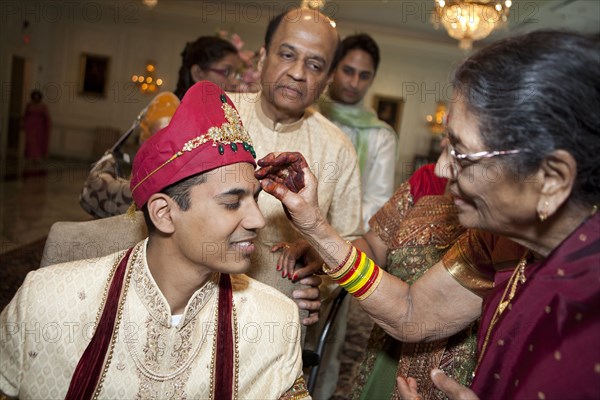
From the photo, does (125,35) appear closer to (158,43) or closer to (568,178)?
(158,43)

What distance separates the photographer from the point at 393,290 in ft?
6.61

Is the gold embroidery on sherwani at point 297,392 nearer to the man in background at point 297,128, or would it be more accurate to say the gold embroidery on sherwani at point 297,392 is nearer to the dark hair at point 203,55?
the man in background at point 297,128

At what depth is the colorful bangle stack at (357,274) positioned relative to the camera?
1960 mm

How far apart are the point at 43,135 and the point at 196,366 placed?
47.7 feet

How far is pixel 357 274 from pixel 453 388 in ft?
1.82

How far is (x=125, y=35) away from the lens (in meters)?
16.8

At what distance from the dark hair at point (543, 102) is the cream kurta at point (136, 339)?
1049mm

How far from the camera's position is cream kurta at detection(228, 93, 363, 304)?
2.51 meters

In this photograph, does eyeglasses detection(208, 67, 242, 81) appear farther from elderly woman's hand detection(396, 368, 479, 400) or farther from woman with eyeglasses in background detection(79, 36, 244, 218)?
elderly woman's hand detection(396, 368, 479, 400)

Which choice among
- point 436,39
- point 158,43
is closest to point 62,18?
point 158,43

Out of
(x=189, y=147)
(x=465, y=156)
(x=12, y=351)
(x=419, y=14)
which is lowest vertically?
(x=12, y=351)

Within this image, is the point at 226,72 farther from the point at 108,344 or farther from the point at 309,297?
the point at 108,344

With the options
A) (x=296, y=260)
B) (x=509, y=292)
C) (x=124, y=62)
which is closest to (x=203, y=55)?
(x=296, y=260)

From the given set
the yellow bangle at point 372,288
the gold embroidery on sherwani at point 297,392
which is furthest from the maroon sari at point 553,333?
the gold embroidery on sherwani at point 297,392
